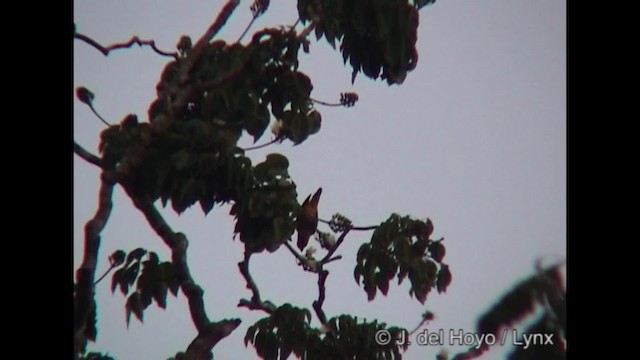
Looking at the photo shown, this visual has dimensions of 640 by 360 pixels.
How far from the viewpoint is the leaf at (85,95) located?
2256mm

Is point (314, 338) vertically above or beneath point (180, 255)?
beneath

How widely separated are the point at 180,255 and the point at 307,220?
34cm

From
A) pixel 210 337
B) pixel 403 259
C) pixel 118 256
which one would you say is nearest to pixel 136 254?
pixel 118 256

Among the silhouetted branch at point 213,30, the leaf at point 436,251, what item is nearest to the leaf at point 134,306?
the silhouetted branch at point 213,30

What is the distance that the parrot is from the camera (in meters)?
2.25

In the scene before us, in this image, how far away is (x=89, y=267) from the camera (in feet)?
7.35

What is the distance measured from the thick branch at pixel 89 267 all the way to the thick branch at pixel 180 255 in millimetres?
61

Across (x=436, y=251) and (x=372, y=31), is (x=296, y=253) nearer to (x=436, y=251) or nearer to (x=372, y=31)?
(x=436, y=251)

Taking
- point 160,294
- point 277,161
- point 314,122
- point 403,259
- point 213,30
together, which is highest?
point 213,30

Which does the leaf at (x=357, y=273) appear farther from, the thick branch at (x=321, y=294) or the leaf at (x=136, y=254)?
the leaf at (x=136, y=254)

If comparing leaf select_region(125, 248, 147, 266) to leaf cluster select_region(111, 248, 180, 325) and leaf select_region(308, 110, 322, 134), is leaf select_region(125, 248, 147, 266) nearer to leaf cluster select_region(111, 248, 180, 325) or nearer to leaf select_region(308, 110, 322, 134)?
leaf cluster select_region(111, 248, 180, 325)
